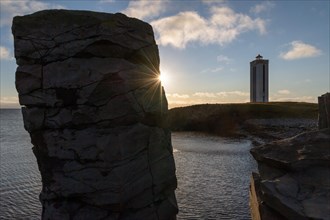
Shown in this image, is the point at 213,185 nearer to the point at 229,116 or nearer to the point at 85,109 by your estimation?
the point at 85,109

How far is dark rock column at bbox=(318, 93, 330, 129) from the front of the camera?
1133cm

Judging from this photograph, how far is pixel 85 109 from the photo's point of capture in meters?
9.15

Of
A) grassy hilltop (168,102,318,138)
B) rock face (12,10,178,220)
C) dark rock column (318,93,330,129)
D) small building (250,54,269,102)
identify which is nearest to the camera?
rock face (12,10,178,220)

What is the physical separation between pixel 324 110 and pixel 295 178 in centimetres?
353

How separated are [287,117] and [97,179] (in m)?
64.8

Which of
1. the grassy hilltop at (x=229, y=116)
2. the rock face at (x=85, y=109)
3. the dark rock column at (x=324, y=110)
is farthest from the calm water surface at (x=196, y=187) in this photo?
the grassy hilltop at (x=229, y=116)

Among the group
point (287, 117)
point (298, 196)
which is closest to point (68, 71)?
point (298, 196)

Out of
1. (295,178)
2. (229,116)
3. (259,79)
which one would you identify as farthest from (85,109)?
(259,79)

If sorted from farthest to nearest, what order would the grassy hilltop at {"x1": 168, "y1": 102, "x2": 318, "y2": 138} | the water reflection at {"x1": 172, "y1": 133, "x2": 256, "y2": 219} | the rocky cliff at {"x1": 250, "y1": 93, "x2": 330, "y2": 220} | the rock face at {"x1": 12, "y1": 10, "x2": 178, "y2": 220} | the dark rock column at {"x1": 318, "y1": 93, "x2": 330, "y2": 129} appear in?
the grassy hilltop at {"x1": 168, "y1": 102, "x2": 318, "y2": 138}, the water reflection at {"x1": 172, "y1": 133, "x2": 256, "y2": 219}, the dark rock column at {"x1": 318, "y1": 93, "x2": 330, "y2": 129}, the rock face at {"x1": 12, "y1": 10, "x2": 178, "y2": 220}, the rocky cliff at {"x1": 250, "y1": 93, "x2": 330, "y2": 220}

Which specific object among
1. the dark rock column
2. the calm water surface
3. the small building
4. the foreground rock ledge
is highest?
the small building

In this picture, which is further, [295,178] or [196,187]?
[196,187]

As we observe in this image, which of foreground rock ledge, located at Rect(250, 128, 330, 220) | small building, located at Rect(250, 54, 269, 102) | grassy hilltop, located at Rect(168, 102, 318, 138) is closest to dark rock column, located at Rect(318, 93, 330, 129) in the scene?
foreground rock ledge, located at Rect(250, 128, 330, 220)

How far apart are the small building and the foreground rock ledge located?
97772mm

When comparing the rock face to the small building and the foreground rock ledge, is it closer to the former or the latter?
the foreground rock ledge
